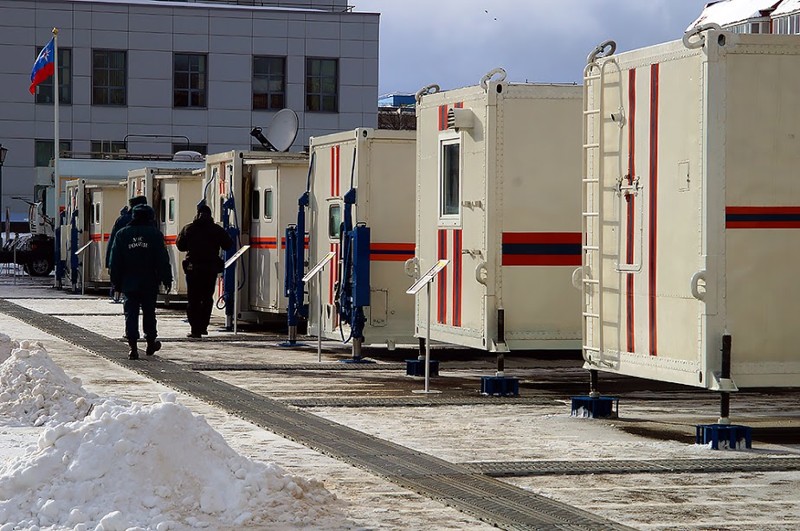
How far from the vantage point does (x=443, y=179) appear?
15.6 meters

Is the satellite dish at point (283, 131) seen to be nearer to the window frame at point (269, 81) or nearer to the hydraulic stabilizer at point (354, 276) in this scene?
the hydraulic stabilizer at point (354, 276)

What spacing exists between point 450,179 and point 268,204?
23.1 ft

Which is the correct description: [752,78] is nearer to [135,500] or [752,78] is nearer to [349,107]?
[135,500]

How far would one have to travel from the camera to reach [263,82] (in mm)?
66438

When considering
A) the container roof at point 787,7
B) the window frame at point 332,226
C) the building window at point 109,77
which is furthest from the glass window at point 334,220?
the building window at point 109,77

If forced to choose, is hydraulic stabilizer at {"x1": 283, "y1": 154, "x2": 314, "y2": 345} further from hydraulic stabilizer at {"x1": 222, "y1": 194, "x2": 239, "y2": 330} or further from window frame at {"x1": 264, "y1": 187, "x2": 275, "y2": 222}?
hydraulic stabilizer at {"x1": 222, "y1": 194, "x2": 239, "y2": 330}

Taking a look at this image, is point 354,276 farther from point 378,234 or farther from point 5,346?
point 5,346

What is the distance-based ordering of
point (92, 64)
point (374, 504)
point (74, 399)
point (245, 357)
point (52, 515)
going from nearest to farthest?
point (52, 515), point (374, 504), point (74, 399), point (245, 357), point (92, 64)

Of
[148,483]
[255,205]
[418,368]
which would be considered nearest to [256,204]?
[255,205]

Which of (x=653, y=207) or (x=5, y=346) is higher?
(x=653, y=207)

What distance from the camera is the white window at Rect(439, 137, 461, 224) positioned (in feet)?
50.0

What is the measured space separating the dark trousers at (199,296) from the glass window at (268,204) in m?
1.14

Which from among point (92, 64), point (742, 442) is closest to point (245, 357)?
point (742, 442)

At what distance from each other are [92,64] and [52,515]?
193 feet
